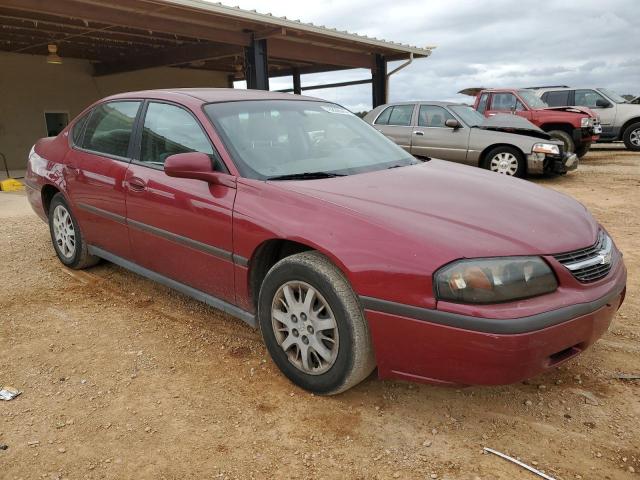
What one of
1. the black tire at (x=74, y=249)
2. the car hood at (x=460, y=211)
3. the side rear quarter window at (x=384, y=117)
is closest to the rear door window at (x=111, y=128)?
the black tire at (x=74, y=249)

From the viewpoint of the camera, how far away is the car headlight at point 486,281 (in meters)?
2.06

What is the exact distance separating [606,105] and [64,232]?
47.4ft

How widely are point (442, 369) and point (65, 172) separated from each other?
3.46m

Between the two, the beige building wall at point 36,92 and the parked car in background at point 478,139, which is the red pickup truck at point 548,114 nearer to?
the parked car in background at point 478,139

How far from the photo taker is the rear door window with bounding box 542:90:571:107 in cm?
1405

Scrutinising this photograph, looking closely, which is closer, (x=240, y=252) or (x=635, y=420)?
(x=635, y=420)

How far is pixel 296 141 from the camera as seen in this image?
3199mm

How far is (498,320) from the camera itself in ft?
6.59

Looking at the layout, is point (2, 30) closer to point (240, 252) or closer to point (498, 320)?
point (240, 252)

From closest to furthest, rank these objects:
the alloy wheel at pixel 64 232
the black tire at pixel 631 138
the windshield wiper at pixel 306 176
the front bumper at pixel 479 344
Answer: the front bumper at pixel 479 344 < the windshield wiper at pixel 306 176 < the alloy wheel at pixel 64 232 < the black tire at pixel 631 138

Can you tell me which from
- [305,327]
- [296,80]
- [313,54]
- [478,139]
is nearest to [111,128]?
[305,327]

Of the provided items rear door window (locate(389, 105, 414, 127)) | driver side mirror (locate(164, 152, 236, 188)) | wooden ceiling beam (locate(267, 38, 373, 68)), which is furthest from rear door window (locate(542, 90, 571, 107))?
driver side mirror (locate(164, 152, 236, 188))

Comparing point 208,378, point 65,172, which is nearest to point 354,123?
point 208,378

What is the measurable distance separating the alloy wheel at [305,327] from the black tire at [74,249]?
7.76 feet
